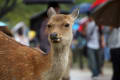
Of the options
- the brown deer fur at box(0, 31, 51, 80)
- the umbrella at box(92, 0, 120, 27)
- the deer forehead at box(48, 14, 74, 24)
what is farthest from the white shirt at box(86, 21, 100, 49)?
the brown deer fur at box(0, 31, 51, 80)

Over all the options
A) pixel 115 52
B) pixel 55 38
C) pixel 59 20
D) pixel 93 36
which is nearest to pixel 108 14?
pixel 115 52

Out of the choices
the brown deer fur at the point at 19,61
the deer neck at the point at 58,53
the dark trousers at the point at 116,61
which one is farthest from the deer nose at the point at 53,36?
the dark trousers at the point at 116,61

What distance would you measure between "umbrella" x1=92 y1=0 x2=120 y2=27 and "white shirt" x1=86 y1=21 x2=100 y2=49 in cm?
253

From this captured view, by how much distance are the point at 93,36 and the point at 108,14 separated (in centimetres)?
299

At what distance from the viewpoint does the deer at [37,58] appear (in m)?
5.32

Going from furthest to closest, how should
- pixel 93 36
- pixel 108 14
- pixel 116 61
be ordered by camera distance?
pixel 93 36 < pixel 108 14 < pixel 116 61

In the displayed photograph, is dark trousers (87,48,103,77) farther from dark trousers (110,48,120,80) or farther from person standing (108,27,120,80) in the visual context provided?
dark trousers (110,48,120,80)

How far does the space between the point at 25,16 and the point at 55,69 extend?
17.5 m

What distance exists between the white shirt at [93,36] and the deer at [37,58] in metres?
7.52

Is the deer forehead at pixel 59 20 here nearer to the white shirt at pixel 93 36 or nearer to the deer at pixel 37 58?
the deer at pixel 37 58

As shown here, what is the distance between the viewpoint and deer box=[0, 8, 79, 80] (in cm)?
532

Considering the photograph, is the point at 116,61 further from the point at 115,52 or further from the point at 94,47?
the point at 94,47

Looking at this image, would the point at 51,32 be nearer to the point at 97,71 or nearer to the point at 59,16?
the point at 59,16

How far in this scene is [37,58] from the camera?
5562 millimetres
